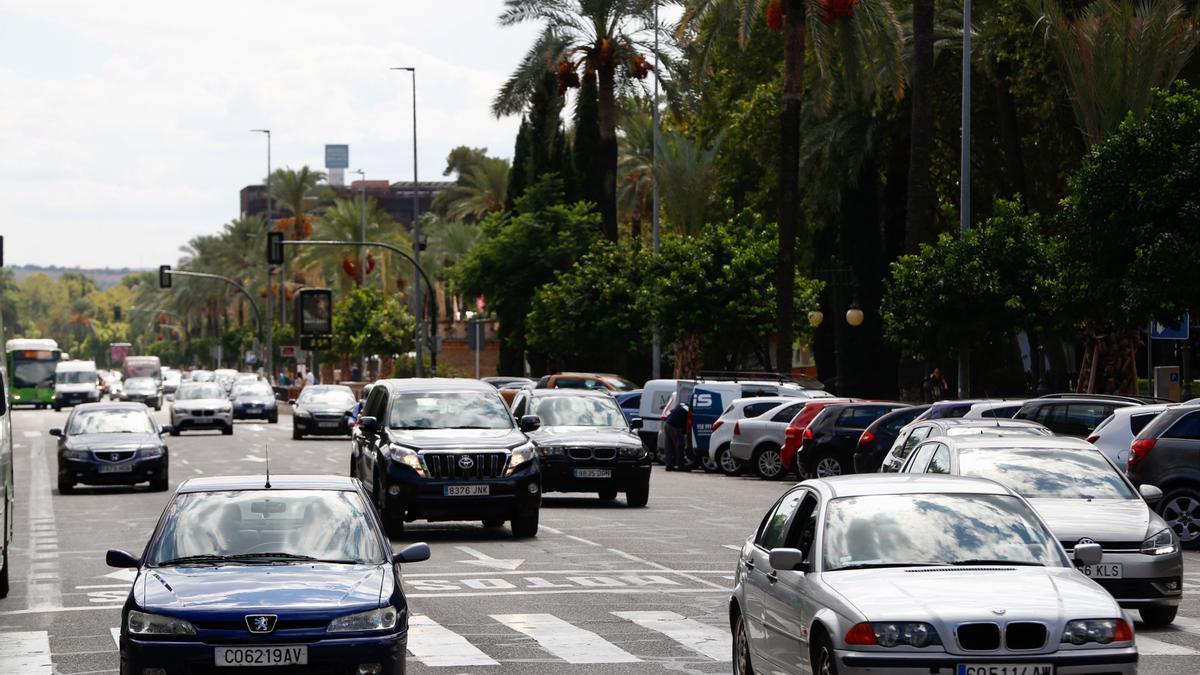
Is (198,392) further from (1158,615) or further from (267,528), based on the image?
(267,528)

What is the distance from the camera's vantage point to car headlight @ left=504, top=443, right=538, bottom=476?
72.2 feet

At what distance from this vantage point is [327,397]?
5597cm

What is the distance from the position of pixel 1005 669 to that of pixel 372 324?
90.8 metres

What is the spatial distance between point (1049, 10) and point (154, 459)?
18.4 meters

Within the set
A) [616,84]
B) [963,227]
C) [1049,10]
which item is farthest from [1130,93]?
[616,84]

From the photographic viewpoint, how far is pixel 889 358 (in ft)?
188

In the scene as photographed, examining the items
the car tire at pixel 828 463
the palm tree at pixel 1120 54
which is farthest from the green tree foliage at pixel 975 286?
the car tire at pixel 828 463

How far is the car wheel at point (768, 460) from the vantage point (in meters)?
35.4

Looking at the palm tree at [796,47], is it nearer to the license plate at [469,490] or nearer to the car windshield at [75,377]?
the license plate at [469,490]

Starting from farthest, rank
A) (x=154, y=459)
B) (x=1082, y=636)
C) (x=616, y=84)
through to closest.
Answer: (x=616, y=84)
(x=154, y=459)
(x=1082, y=636)

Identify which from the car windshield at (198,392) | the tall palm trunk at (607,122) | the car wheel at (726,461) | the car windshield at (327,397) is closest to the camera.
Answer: the car wheel at (726,461)

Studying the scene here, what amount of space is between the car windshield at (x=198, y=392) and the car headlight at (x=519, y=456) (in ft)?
121

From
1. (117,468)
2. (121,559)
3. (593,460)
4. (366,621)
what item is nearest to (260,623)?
(366,621)

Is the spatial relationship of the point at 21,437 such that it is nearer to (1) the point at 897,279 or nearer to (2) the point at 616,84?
(2) the point at 616,84
